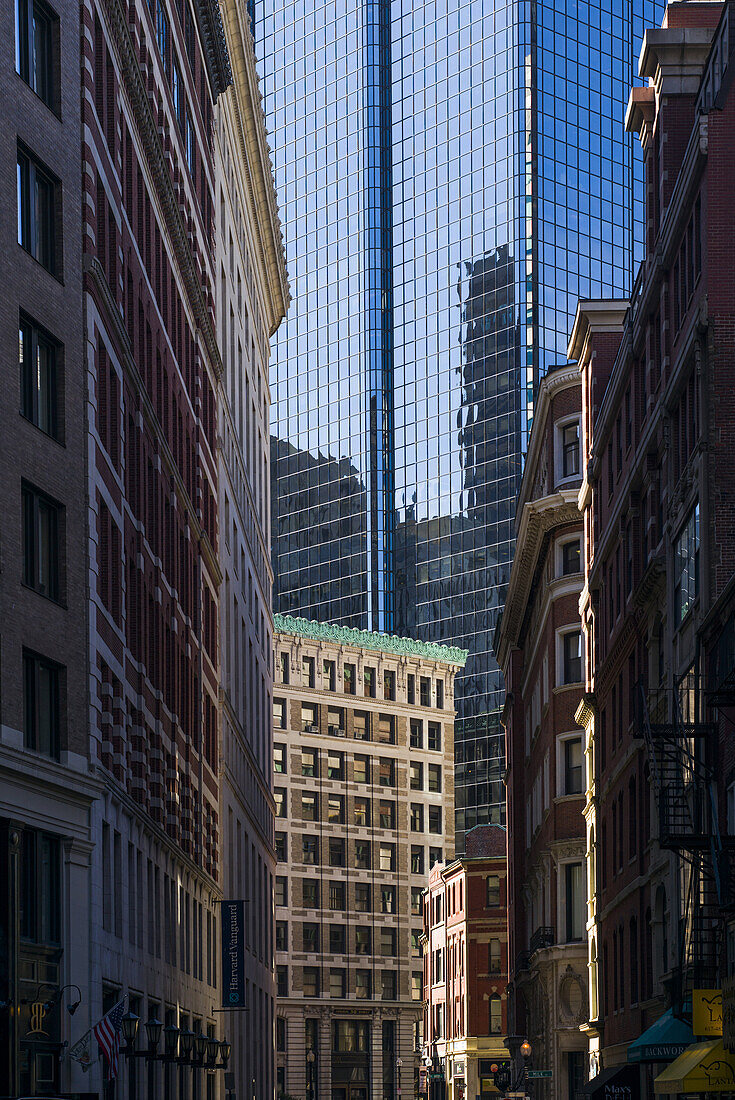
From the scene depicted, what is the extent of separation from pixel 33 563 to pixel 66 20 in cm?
1352

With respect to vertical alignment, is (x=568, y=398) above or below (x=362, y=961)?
above

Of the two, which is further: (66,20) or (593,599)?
(593,599)

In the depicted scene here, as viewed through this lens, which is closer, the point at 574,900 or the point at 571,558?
the point at 574,900

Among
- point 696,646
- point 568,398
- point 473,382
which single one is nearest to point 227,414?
point 568,398

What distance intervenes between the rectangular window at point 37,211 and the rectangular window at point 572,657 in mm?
38891

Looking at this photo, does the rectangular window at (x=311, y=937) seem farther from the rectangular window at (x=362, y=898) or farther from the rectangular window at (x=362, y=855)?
the rectangular window at (x=362, y=855)

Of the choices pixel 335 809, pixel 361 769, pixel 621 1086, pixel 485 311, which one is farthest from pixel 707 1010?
pixel 485 311

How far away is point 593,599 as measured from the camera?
67000mm

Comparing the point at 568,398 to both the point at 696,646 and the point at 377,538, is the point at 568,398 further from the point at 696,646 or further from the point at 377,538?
the point at 377,538

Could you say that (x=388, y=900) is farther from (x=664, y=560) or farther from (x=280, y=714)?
(x=664, y=560)

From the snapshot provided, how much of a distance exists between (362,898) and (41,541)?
123463 mm

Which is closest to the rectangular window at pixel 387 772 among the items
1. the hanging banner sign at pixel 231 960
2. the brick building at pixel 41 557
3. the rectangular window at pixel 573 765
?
the hanging banner sign at pixel 231 960

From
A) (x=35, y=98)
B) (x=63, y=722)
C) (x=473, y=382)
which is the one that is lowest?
(x=63, y=722)

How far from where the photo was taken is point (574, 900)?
2936 inches
